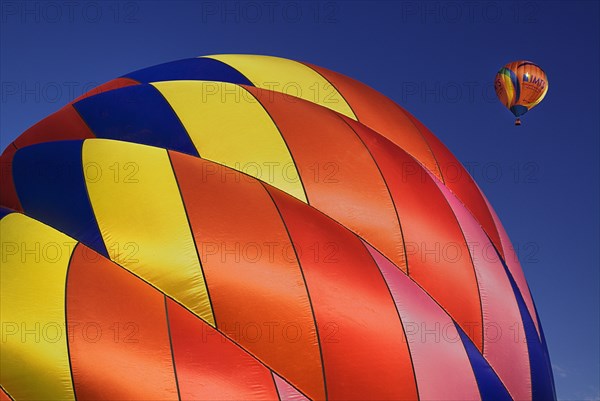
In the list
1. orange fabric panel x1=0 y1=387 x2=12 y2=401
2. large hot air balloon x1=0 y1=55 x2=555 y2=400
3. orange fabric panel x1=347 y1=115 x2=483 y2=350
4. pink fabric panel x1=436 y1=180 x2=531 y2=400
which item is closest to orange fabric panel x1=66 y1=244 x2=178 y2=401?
large hot air balloon x1=0 y1=55 x2=555 y2=400

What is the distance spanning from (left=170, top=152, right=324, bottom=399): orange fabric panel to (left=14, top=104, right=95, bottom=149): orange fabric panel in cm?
150

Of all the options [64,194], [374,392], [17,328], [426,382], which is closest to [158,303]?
[17,328]

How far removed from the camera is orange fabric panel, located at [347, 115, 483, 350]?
5.93 meters

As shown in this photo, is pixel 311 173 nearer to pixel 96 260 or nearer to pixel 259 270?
pixel 259 270

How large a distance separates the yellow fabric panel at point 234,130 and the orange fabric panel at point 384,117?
121cm

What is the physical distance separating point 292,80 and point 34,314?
3556 mm

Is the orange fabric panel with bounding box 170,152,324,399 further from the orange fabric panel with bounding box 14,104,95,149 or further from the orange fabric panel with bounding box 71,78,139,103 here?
the orange fabric panel with bounding box 71,78,139,103

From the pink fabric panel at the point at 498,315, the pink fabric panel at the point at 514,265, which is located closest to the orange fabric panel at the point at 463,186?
the pink fabric panel at the point at 514,265

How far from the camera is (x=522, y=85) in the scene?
15.9 meters

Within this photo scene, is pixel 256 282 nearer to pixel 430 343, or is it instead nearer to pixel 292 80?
pixel 430 343

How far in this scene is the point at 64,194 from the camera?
5543 millimetres

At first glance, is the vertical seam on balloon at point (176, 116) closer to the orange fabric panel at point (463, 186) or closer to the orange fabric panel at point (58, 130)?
the orange fabric panel at point (58, 130)

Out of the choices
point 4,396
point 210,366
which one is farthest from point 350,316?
point 4,396

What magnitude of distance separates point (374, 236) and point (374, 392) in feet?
4.32
